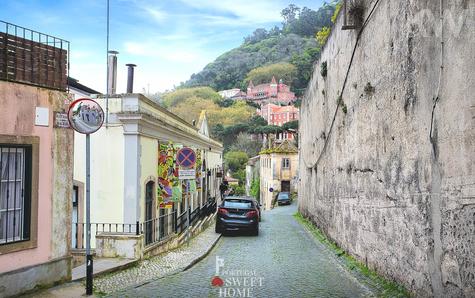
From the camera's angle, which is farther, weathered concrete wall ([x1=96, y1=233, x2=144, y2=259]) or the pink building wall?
weathered concrete wall ([x1=96, y1=233, x2=144, y2=259])

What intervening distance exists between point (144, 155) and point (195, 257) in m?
4.26

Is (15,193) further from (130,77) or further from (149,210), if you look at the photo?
(130,77)

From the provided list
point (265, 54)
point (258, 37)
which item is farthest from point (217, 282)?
point (258, 37)

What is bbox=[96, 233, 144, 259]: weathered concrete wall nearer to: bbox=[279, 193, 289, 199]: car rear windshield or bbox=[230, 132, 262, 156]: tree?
bbox=[279, 193, 289, 199]: car rear windshield

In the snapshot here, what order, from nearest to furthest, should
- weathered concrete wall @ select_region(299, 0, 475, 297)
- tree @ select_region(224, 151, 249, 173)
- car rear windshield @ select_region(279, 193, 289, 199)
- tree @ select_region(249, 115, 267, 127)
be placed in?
weathered concrete wall @ select_region(299, 0, 475, 297) → car rear windshield @ select_region(279, 193, 289, 199) → tree @ select_region(224, 151, 249, 173) → tree @ select_region(249, 115, 267, 127)

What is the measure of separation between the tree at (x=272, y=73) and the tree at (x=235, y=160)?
59.2 metres

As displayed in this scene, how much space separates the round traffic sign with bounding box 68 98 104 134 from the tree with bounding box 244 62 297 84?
122 meters

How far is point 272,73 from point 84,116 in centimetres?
13239

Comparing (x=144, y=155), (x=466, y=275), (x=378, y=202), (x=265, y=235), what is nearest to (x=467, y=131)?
(x=466, y=275)

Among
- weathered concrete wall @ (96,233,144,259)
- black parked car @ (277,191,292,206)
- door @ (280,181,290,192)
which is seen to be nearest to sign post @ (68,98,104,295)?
weathered concrete wall @ (96,233,144,259)

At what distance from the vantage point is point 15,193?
735cm

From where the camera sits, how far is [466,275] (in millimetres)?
5422

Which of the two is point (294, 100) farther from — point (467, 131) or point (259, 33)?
point (467, 131)

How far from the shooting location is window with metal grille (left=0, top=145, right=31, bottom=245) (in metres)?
7.14
